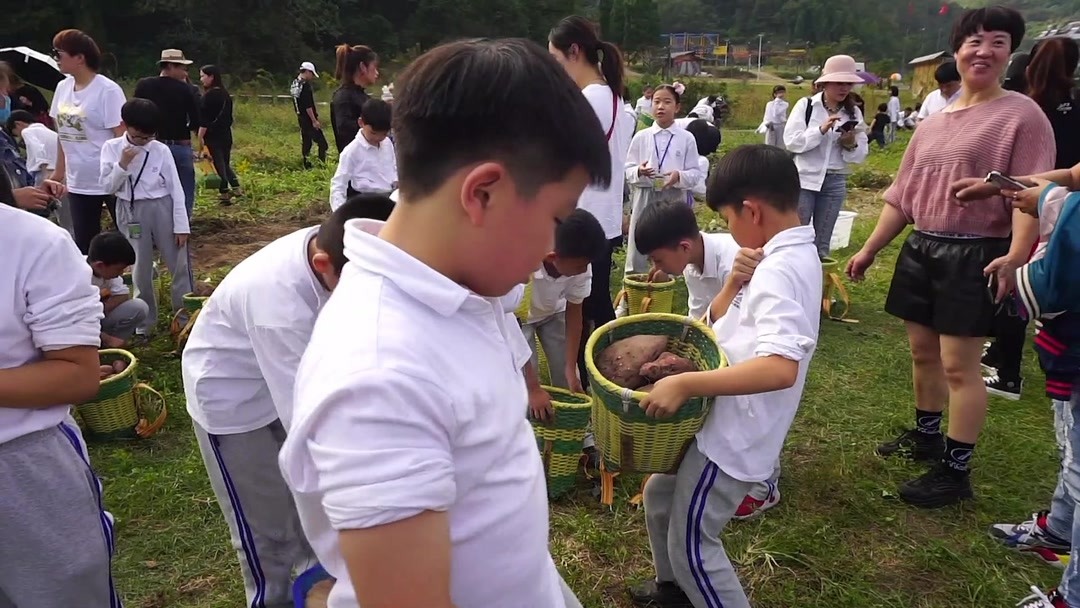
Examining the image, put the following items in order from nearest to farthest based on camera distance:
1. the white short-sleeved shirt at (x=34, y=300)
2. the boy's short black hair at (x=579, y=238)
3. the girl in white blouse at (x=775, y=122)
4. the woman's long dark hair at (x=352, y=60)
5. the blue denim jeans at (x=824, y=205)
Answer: the white short-sleeved shirt at (x=34, y=300)
the boy's short black hair at (x=579, y=238)
the blue denim jeans at (x=824, y=205)
the woman's long dark hair at (x=352, y=60)
the girl in white blouse at (x=775, y=122)

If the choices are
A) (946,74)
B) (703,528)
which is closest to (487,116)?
(703,528)

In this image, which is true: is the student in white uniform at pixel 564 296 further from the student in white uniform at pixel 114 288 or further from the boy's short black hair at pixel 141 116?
the boy's short black hair at pixel 141 116

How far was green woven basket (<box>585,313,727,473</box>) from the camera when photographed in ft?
6.55

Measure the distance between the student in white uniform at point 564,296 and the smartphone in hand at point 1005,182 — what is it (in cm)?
144

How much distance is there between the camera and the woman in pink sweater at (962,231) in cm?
271

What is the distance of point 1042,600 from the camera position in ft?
7.99

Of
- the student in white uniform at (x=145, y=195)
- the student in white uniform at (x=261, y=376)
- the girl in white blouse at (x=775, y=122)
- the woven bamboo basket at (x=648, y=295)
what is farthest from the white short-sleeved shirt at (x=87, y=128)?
the girl in white blouse at (x=775, y=122)

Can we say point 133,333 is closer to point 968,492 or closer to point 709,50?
point 968,492

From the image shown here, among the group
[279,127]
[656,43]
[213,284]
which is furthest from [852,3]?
[213,284]

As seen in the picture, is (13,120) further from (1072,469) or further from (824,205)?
(1072,469)

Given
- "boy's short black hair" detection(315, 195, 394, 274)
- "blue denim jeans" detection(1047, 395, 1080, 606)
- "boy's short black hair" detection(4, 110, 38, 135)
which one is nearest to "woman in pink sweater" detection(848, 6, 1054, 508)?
"blue denim jeans" detection(1047, 395, 1080, 606)

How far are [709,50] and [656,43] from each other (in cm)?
1303

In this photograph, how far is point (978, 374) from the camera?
2.95 metres

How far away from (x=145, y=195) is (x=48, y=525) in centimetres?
391
